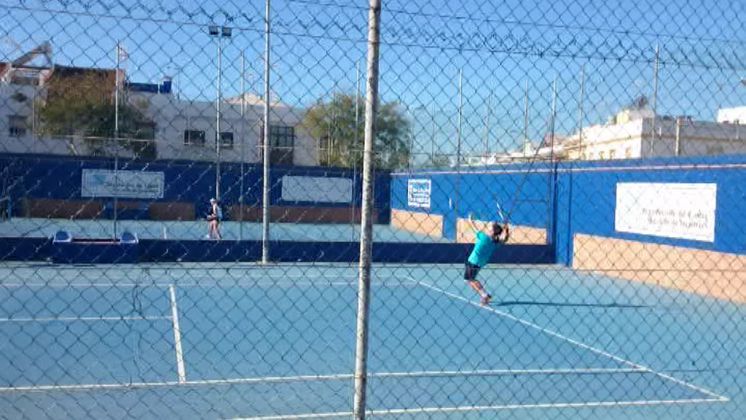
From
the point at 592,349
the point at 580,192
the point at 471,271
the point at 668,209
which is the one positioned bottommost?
the point at 592,349

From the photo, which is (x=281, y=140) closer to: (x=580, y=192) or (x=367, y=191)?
(x=580, y=192)

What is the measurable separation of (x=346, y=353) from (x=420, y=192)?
65.9ft

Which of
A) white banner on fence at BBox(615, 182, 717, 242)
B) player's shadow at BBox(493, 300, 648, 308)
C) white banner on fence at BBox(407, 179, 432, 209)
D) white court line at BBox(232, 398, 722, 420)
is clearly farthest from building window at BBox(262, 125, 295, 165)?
white banner on fence at BBox(615, 182, 717, 242)

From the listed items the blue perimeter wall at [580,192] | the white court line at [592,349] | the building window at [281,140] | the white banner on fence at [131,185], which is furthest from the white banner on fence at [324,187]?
the white court line at [592,349]

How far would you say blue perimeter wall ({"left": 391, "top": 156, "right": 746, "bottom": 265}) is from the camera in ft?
45.5

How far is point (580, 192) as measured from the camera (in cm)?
1903

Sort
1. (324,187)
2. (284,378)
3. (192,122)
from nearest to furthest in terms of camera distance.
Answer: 1. (284,378)
2. (192,122)
3. (324,187)

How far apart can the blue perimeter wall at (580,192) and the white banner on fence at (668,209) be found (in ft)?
0.46

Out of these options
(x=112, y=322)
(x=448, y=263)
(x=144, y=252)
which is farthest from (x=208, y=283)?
(x=448, y=263)

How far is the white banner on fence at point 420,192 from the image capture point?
27.4 metres

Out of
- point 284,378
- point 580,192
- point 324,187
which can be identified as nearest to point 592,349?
point 284,378

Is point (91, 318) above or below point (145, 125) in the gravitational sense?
below

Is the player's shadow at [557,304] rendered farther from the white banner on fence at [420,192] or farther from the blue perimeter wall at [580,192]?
the white banner on fence at [420,192]

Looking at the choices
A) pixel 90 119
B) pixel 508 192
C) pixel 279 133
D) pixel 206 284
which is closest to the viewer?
pixel 279 133
